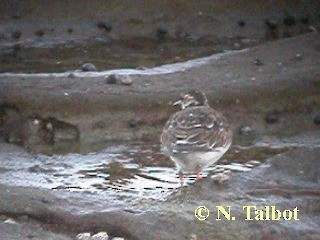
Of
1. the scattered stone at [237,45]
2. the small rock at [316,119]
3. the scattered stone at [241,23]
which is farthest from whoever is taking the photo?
the scattered stone at [241,23]

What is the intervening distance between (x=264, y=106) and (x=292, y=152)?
4.56ft

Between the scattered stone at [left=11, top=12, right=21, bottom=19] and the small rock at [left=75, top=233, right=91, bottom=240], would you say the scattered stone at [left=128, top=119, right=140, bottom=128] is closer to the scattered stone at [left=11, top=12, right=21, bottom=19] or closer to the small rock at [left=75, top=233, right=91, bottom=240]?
the small rock at [left=75, top=233, right=91, bottom=240]

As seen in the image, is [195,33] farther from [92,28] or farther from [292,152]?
[292,152]

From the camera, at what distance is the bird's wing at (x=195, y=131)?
695cm

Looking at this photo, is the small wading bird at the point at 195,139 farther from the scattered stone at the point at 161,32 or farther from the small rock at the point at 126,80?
the scattered stone at the point at 161,32

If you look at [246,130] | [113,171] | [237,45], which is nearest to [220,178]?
[113,171]

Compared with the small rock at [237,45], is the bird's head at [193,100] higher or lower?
lower

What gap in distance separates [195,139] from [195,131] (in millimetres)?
77

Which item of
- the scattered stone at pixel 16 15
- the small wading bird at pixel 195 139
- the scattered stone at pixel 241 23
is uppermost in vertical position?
the scattered stone at pixel 241 23

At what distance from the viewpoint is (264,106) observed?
9.09 m

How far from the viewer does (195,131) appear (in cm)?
702

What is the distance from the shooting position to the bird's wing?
6953mm

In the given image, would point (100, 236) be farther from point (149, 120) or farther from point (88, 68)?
point (88, 68)

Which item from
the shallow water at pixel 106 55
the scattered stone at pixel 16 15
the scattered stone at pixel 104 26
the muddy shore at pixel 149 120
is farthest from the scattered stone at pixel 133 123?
the scattered stone at pixel 16 15
